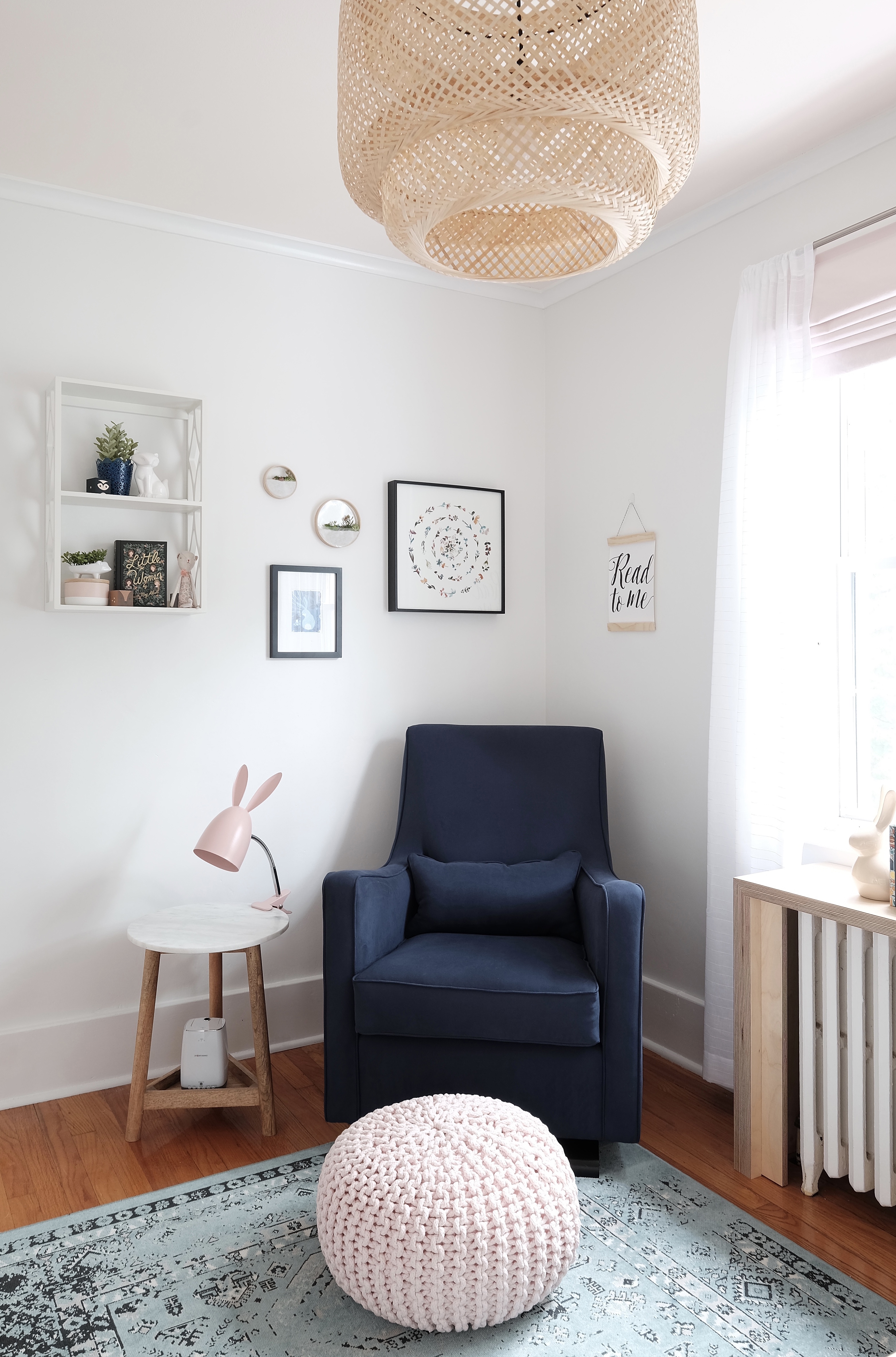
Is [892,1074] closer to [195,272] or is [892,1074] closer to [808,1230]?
[808,1230]

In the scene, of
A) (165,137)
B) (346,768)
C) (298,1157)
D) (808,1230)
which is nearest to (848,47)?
(165,137)

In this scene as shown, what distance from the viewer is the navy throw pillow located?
2.72 metres

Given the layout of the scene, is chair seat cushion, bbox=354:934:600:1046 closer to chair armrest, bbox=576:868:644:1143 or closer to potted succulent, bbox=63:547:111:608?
chair armrest, bbox=576:868:644:1143

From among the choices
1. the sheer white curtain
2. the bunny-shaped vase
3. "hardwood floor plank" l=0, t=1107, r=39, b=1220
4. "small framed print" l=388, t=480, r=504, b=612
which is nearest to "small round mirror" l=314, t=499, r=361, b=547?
"small framed print" l=388, t=480, r=504, b=612

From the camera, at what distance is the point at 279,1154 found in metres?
2.41

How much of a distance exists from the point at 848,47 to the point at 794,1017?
224cm

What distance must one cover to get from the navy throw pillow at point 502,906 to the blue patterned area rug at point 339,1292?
711 mm

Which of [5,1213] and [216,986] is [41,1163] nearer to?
[5,1213]

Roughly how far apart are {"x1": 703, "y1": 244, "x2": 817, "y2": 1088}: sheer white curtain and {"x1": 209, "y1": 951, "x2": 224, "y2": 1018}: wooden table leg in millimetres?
1382

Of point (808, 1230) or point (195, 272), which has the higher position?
point (195, 272)

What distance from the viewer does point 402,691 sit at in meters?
3.32

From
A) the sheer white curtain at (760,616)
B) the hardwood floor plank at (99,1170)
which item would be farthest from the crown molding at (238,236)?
the hardwood floor plank at (99,1170)

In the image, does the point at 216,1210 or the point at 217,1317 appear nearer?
the point at 217,1317

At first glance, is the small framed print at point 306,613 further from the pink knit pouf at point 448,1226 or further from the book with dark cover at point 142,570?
the pink knit pouf at point 448,1226
